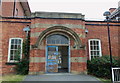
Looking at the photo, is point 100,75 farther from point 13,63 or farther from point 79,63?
point 13,63

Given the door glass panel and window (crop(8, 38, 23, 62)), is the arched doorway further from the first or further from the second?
window (crop(8, 38, 23, 62))

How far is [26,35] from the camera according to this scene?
9.32m

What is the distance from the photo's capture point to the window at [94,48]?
9.84m

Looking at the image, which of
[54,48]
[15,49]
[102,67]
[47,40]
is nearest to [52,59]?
[54,48]

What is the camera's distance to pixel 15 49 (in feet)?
29.9

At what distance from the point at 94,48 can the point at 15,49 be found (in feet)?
23.7

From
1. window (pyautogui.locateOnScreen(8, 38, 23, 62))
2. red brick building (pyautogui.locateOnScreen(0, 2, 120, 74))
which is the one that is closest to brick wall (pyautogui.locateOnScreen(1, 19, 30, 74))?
red brick building (pyautogui.locateOnScreen(0, 2, 120, 74))

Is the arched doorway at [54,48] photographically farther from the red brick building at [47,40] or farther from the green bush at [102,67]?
the green bush at [102,67]

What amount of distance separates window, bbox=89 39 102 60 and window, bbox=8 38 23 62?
6.40m

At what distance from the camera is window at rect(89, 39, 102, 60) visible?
9.84 meters

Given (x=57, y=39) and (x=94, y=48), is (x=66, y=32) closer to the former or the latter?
(x=57, y=39)

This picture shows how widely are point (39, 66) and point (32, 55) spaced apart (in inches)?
40.6

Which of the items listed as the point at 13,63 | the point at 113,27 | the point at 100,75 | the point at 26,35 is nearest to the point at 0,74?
the point at 13,63

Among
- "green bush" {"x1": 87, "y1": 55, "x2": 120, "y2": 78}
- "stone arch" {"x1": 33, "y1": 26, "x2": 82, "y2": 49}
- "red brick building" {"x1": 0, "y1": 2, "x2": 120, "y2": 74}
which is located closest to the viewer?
"green bush" {"x1": 87, "y1": 55, "x2": 120, "y2": 78}
